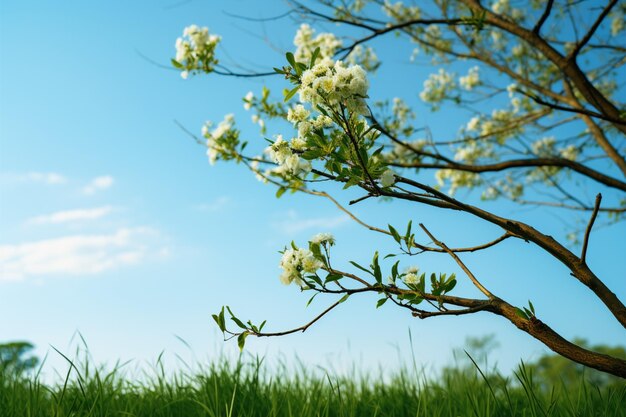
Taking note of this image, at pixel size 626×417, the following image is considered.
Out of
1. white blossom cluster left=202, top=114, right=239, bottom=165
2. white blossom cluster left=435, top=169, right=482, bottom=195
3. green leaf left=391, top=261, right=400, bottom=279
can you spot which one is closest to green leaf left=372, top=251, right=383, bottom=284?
green leaf left=391, top=261, right=400, bottom=279

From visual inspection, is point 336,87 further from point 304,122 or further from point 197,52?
point 197,52

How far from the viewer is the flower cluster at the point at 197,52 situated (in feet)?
15.4

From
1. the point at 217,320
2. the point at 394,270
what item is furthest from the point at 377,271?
the point at 217,320

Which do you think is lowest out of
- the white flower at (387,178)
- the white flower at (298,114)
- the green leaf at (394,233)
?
the green leaf at (394,233)

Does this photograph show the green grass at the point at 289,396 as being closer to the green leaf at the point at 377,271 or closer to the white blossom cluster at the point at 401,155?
the green leaf at the point at 377,271

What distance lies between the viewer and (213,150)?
14.8 ft

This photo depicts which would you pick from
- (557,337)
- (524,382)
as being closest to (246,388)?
(524,382)

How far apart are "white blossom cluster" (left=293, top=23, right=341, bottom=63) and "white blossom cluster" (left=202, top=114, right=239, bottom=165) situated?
57.3 inches

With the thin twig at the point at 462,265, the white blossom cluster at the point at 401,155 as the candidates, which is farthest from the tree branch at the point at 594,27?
the thin twig at the point at 462,265

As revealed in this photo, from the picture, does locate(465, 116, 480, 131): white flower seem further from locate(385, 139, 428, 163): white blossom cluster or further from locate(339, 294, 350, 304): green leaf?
locate(339, 294, 350, 304): green leaf

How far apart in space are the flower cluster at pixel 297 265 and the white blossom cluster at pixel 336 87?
0.62 metres

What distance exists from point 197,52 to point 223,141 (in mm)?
814

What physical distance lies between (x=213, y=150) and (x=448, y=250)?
2416 millimetres

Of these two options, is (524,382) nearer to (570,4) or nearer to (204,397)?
(204,397)
